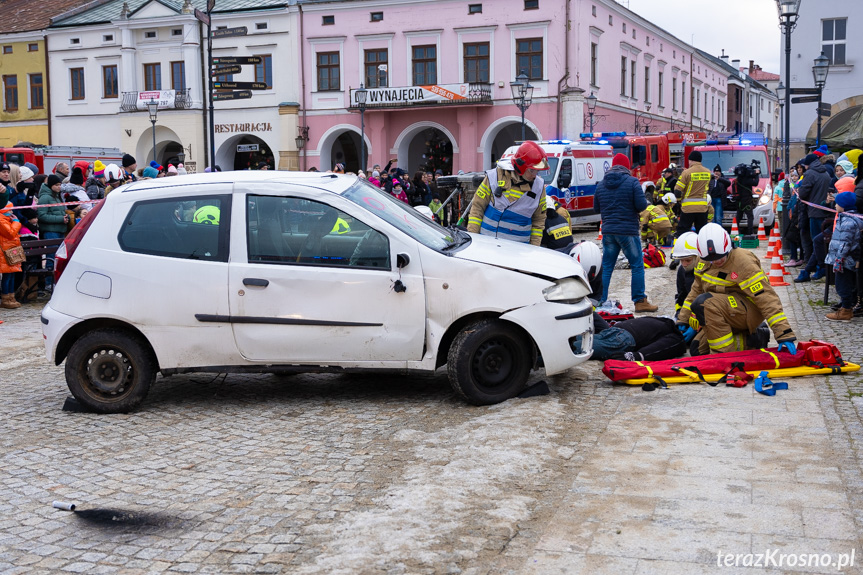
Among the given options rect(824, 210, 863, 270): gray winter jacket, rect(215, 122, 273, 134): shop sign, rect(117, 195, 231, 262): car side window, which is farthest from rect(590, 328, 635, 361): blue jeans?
rect(215, 122, 273, 134): shop sign

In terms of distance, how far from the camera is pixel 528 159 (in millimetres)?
8500

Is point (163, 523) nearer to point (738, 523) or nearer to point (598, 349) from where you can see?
point (738, 523)

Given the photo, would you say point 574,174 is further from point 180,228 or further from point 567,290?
point 180,228

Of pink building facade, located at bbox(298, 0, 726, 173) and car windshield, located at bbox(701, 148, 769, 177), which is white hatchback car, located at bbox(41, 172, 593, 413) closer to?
car windshield, located at bbox(701, 148, 769, 177)

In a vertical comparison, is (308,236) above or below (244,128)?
below

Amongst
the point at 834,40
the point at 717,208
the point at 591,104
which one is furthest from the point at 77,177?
the point at 834,40

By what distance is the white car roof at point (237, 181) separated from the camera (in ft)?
22.5

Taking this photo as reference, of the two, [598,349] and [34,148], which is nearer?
[598,349]

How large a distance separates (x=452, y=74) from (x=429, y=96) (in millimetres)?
1931

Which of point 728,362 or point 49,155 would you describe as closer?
point 728,362

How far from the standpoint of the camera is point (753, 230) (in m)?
22.1

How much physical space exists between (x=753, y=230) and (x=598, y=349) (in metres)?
15.5

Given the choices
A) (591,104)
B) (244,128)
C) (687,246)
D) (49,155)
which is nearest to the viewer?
(687,246)

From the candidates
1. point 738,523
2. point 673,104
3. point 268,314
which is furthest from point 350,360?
point 673,104
